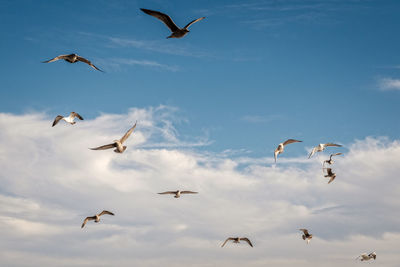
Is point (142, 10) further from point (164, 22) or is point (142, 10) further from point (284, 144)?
point (284, 144)

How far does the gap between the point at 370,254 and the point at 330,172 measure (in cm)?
1610

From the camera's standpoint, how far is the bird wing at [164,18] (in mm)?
35562

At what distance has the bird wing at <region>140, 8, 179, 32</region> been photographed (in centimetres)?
3556

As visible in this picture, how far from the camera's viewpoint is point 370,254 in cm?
6788

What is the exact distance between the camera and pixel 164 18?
1489 inches

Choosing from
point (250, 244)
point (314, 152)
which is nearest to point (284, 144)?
point (314, 152)

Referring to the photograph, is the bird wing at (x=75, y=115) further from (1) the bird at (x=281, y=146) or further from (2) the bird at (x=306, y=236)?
(2) the bird at (x=306, y=236)

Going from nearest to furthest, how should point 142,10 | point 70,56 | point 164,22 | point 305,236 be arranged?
point 142,10 → point 164,22 → point 70,56 → point 305,236

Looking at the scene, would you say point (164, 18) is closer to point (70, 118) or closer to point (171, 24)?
point (171, 24)

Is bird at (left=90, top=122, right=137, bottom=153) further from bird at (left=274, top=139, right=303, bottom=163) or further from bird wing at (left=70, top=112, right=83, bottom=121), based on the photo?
bird at (left=274, top=139, right=303, bottom=163)

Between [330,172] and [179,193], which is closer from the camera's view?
[330,172]

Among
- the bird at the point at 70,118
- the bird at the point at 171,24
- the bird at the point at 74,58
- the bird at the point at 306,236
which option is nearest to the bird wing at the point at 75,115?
the bird at the point at 70,118

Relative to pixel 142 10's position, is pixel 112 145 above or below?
below

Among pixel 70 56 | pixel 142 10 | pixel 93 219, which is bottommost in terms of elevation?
pixel 93 219
